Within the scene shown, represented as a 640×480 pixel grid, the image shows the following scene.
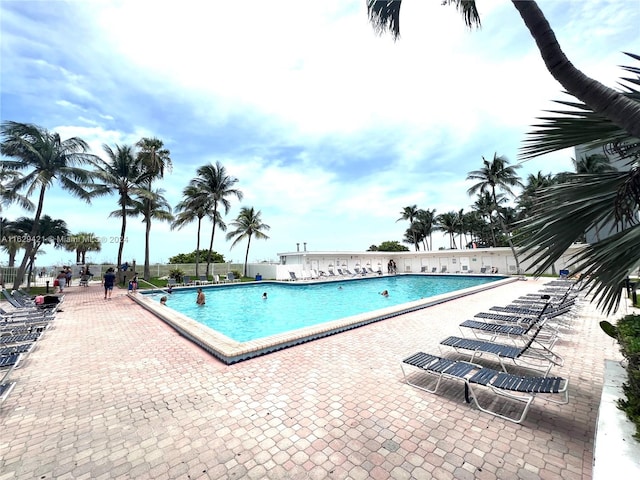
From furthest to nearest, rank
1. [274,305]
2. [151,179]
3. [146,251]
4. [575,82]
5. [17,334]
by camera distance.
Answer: [151,179]
[146,251]
[274,305]
[17,334]
[575,82]

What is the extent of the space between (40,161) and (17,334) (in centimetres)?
1512

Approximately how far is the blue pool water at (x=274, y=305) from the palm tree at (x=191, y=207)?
23.5ft

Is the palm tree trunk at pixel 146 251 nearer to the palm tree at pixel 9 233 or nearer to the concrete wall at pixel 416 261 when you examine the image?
the palm tree at pixel 9 233

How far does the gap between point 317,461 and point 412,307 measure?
7.70 m

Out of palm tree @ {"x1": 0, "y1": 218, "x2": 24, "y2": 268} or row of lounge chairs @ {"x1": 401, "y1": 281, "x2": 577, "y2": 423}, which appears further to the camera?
palm tree @ {"x1": 0, "y1": 218, "x2": 24, "y2": 268}

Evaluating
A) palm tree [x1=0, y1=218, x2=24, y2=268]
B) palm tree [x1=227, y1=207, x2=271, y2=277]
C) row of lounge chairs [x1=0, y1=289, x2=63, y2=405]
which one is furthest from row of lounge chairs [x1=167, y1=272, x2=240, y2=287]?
palm tree [x1=0, y1=218, x2=24, y2=268]

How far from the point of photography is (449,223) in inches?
1978

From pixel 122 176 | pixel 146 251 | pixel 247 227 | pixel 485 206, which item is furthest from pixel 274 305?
pixel 485 206

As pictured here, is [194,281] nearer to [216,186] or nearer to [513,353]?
[216,186]

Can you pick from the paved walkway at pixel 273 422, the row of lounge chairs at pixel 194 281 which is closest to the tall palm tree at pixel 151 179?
the row of lounge chairs at pixel 194 281

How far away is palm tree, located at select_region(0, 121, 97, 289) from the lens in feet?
50.8

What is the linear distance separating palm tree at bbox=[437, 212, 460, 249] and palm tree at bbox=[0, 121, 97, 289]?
50.2m

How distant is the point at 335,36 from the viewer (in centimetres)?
404

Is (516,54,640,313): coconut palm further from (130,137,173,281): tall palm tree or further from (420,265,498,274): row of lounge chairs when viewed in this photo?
(420,265,498,274): row of lounge chairs
